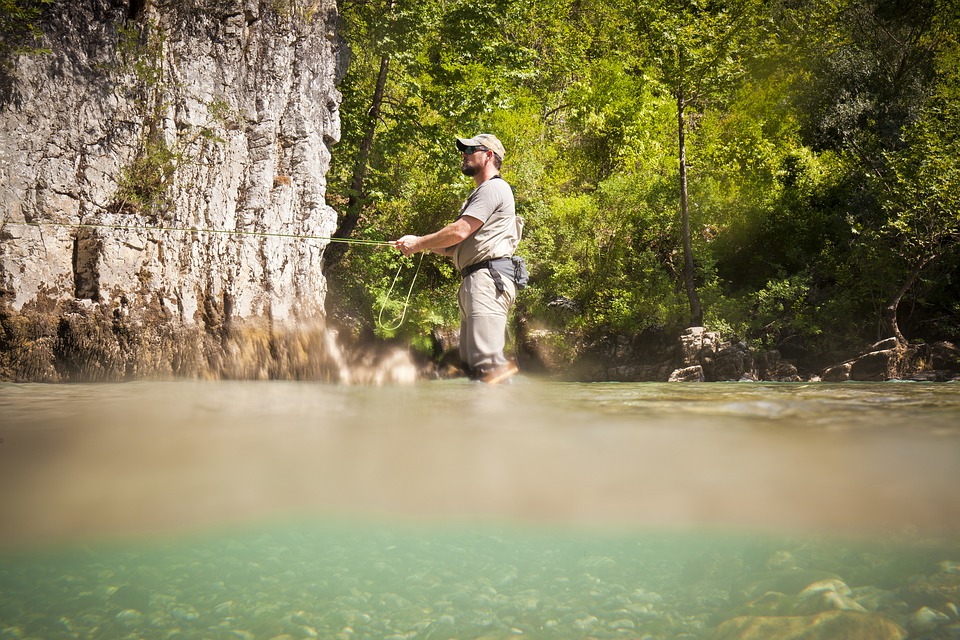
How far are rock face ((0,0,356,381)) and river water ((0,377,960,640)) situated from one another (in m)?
5.93

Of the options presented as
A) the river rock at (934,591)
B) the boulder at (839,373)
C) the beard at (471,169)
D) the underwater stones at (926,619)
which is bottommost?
the boulder at (839,373)

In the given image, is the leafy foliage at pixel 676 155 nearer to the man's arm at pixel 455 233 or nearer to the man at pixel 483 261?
the man at pixel 483 261

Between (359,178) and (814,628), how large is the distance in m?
15.0

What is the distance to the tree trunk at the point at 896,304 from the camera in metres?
16.1

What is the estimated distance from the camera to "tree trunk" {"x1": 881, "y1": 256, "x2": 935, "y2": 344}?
16094 millimetres

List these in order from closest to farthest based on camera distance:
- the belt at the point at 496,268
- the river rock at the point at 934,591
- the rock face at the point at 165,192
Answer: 1. the river rock at the point at 934,591
2. the belt at the point at 496,268
3. the rock face at the point at 165,192

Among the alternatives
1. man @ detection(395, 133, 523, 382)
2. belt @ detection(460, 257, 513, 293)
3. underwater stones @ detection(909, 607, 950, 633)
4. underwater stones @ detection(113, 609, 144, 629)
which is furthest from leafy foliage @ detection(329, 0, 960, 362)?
underwater stones @ detection(909, 607, 950, 633)

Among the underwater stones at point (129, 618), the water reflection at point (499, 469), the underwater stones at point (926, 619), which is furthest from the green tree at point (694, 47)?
the underwater stones at point (129, 618)

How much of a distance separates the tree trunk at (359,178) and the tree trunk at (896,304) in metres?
13.8

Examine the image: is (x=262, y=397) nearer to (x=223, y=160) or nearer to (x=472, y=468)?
(x=472, y=468)

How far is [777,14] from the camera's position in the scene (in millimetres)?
24172

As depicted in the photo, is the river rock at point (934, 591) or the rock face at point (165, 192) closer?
the river rock at point (934, 591)

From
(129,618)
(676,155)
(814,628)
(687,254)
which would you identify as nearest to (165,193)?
(129,618)

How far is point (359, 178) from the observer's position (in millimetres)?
15469
